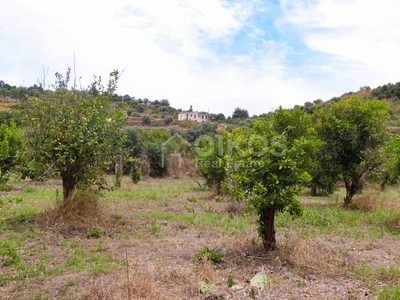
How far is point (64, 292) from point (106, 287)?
0.55 metres

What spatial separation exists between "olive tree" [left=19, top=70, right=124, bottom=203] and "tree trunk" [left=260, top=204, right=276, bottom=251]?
4.32 m

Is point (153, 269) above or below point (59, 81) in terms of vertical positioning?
below

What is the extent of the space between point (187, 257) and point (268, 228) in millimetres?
1579

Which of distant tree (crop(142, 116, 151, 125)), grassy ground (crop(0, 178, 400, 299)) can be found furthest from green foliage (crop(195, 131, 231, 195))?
distant tree (crop(142, 116, 151, 125))

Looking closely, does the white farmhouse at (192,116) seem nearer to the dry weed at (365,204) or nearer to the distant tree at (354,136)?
the distant tree at (354,136)

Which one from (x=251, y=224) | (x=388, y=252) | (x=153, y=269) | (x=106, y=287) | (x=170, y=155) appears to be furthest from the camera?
(x=170, y=155)

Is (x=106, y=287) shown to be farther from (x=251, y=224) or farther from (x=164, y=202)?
(x=164, y=202)

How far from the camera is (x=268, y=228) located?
607 cm

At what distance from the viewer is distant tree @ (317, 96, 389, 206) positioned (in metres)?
11.7

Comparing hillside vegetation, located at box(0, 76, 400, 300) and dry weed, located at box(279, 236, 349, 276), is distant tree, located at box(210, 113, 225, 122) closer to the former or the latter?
hillside vegetation, located at box(0, 76, 400, 300)

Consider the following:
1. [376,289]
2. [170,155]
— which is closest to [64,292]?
[376,289]

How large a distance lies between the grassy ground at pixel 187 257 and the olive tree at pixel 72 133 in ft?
3.93

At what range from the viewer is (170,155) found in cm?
2777

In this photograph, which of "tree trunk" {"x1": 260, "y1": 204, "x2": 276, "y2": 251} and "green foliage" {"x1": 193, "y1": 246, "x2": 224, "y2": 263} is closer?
"green foliage" {"x1": 193, "y1": 246, "x2": 224, "y2": 263}
